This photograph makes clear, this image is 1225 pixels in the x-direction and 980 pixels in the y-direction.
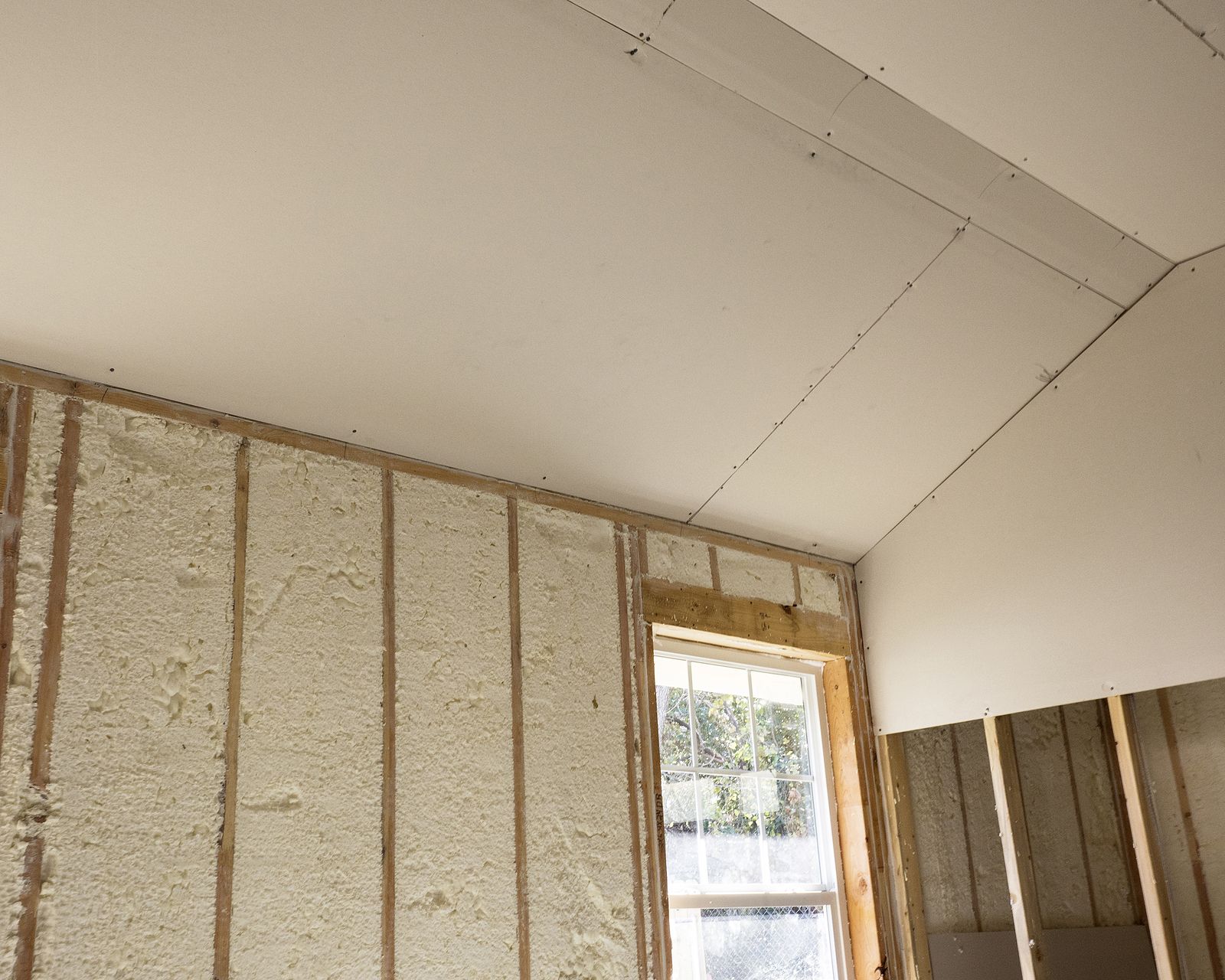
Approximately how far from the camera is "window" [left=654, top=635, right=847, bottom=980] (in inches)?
157

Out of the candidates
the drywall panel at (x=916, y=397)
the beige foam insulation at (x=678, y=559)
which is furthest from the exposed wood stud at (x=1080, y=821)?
the beige foam insulation at (x=678, y=559)

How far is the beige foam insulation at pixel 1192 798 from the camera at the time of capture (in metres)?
4.99

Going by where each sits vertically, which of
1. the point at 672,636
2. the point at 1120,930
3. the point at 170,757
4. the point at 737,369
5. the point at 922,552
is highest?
the point at 737,369

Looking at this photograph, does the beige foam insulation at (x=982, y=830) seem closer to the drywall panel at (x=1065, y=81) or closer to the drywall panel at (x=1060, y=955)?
the drywall panel at (x=1060, y=955)

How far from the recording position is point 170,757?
2.84 metres

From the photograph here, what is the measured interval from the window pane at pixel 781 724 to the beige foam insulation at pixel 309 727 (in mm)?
1806

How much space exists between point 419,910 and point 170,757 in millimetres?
856

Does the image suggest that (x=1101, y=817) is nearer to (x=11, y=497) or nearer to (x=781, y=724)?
(x=781, y=724)

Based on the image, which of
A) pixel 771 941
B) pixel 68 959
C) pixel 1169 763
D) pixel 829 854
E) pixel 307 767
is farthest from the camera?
pixel 1169 763

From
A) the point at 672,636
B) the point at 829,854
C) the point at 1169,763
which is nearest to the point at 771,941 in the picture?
the point at 829,854

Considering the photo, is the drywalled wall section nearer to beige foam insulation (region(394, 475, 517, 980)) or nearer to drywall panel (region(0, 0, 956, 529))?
beige foam insulation (region(394, 475, 517, 980))

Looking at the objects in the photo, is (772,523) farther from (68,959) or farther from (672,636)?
(68,959)

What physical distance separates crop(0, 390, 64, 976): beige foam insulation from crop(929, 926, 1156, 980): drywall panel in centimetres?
381

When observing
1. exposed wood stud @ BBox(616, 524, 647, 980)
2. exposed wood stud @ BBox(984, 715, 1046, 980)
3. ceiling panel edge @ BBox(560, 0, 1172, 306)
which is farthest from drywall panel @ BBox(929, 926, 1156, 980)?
ceiling panel edge @ BBox(560, 0, 1172, 306)
